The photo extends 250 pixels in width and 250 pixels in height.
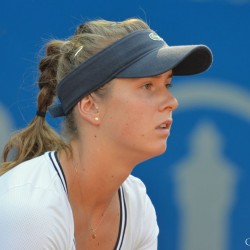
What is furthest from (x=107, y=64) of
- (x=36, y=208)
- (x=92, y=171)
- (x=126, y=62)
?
(x=36, y=208)

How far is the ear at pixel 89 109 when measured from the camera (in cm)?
154

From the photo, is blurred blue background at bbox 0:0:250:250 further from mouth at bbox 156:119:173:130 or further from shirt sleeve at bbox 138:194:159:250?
mouth at bbox 156:119:173:130

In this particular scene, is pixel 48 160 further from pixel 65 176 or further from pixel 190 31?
pixel 190 31

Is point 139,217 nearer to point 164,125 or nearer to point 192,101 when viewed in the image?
point 164,125

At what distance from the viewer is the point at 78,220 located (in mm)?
1621

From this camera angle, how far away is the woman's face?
147 cm

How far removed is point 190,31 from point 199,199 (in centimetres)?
56

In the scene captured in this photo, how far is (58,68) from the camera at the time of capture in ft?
5.37

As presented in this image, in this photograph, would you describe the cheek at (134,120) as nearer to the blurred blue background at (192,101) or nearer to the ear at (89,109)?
the ear at (89,109)

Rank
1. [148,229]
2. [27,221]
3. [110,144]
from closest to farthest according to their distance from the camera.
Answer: [27,221], [110,144], [148,229]

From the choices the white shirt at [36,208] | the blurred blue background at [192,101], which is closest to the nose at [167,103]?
the white shirt at [36,208]

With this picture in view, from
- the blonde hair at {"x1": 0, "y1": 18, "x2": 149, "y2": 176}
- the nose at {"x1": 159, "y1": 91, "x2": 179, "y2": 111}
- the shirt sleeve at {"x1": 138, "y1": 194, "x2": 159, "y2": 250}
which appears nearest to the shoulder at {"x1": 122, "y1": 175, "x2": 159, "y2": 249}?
the shirt sleeve at {"x1": 138, "y1": 194, "x2": 159, "y2": 250}

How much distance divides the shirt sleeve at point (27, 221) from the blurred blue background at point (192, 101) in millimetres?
656

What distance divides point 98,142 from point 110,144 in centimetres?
4
